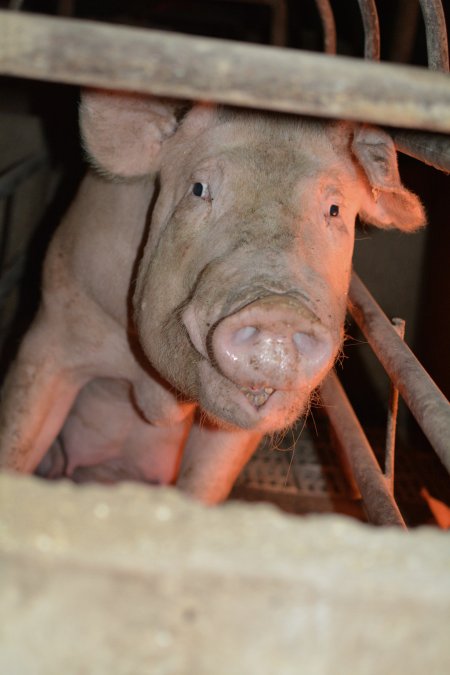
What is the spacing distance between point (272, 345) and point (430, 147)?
607 mm

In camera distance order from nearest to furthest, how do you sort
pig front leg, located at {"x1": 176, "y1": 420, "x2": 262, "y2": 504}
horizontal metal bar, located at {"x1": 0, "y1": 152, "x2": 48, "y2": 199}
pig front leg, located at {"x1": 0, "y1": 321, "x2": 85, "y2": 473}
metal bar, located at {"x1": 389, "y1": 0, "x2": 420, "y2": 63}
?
1. pig front leg, located at {"x1": 0, "y1": 321, "x2": 85, "y2": 473}
2. pig front leg, located at {"x1": 176, "y1": 420, "x2": 262, "y2": 504}
3. horizontal metal bar, located at {"x1": 0, "y1": 152, "x2": 48, "y2": 199}
4. metal bar, located at {"x1": 389, "y1": 0, "x2": 420, "y2": 63}

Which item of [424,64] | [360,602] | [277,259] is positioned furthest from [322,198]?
[424,64]

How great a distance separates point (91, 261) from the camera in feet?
9.78

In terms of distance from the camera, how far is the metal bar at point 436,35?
222cm

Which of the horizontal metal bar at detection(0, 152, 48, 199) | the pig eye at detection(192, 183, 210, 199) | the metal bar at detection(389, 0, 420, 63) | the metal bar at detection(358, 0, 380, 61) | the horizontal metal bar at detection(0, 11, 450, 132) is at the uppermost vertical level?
the horizontal metal bar at detection(0, 11, 450, 132)

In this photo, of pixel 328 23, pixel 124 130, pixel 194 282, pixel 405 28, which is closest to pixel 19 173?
pixel 124 130

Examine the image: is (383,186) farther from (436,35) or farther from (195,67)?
(195,67)

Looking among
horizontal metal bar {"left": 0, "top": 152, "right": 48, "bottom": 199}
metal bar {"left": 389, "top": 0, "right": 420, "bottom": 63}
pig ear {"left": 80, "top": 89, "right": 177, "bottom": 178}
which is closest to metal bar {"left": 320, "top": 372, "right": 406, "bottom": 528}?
pig ear {"left": 80, "top": 89, "right": 177, "bottom": 178}

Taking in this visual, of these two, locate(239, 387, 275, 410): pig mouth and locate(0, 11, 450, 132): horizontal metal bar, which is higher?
locate(0, 11, 450, 132): horizontal metal bar

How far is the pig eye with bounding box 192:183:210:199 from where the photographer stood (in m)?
2.46

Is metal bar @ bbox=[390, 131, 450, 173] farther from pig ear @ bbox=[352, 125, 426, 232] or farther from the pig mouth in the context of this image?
the pig mouth

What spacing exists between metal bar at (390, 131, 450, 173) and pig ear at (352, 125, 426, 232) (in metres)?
0.29

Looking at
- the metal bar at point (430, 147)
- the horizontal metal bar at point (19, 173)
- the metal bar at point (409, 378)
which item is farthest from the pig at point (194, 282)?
the horizontal metal bar at point (19, 173)

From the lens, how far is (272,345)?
1923 mm
